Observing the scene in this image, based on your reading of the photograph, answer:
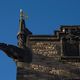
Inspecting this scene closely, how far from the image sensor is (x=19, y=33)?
1244 inches

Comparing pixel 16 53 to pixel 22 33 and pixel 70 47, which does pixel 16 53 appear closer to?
pixel 22 33

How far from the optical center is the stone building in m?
30.4

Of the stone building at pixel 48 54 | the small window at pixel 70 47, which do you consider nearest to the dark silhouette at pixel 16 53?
the stone building at pixel 48 54

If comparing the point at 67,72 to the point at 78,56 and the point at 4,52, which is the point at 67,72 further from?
the point at 4,52

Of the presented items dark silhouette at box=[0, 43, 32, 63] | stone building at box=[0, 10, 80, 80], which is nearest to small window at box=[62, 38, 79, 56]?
stone building at box=[0, 10, 80, 80]

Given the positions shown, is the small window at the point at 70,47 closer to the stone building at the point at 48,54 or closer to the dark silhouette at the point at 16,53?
the stone building at the point at 48,54

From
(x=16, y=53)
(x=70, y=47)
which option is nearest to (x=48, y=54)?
(x=70, y=47)

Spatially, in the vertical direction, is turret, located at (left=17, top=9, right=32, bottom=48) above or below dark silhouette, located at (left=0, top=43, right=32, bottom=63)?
above

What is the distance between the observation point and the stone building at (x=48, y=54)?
99.6 ft

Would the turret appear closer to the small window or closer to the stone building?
the stone building

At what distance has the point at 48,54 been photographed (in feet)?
102

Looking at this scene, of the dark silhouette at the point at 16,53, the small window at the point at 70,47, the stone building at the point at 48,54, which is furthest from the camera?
the small window at the point at 70,47

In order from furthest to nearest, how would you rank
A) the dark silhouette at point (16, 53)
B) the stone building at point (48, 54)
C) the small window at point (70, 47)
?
the small window at point (70, 47) < the dark silhouette at point (16, 53) < the stone building at point (48, 54)

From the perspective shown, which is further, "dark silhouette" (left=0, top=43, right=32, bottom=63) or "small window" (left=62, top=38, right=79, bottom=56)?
"small window" (left=62, top=38, right=79, bottom=56)
